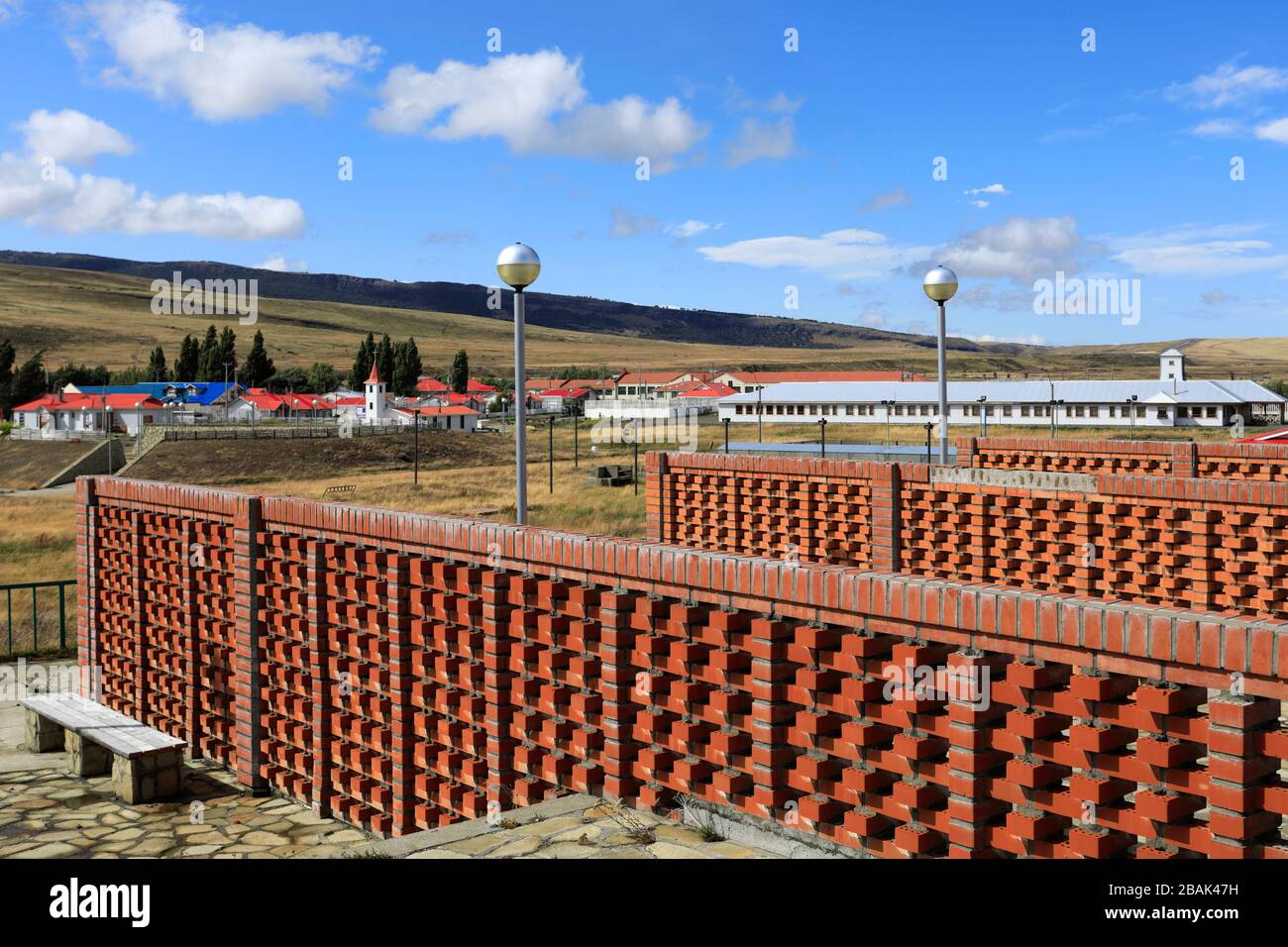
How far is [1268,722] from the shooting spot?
3.66m

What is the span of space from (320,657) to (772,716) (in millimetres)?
4076

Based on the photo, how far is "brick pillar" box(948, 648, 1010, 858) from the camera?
4.21 metres

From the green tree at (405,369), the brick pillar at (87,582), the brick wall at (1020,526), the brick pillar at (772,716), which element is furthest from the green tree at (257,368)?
the brick pillar at (772,716)

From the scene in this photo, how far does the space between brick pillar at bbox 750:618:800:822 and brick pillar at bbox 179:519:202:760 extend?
592cm

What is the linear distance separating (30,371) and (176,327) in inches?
3741

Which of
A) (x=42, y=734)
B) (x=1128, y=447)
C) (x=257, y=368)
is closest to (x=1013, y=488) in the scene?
(x=1128, y=447)

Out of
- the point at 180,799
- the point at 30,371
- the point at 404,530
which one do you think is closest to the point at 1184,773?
the point at 404,530

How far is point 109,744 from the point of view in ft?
27.1

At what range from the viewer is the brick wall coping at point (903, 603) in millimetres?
3646

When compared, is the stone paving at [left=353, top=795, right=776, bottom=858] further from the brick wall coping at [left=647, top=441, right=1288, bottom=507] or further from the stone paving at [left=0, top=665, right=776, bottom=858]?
the brick wall coping at [left=647, top=441, right=1288, bottom=507]

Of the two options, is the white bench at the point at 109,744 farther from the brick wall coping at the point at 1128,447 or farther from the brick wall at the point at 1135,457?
the brick wall coping at the point at 1128,447

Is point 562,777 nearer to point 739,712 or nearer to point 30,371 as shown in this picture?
point 739,712

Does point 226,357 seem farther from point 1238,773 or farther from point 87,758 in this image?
point 1238,773


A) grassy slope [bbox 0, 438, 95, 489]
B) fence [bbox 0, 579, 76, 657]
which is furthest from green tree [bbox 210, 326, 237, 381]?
fence [bbox 0, 579, 76, 657]
